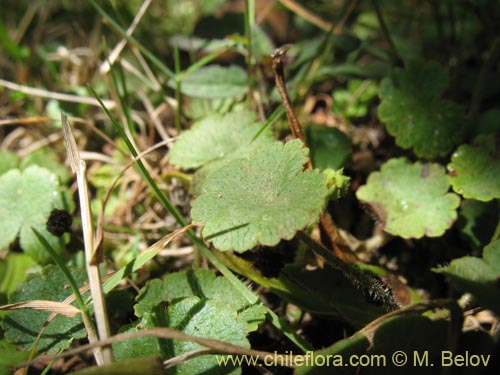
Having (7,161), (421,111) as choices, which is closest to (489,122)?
(421,111)

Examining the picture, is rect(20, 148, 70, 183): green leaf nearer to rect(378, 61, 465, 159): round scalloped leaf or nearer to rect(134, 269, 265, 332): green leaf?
rect(134, 269, 265, 332): green leaf

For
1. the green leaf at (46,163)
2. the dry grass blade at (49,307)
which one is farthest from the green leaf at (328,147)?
the green leaf at (46,163)

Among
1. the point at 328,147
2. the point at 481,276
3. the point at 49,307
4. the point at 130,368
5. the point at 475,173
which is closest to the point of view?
the point at 130,368

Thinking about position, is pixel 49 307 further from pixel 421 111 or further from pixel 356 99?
pixel 356 99

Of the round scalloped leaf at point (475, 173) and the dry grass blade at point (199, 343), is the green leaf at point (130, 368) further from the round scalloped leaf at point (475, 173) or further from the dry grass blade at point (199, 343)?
the round scalloped leaf at point (475, 173)

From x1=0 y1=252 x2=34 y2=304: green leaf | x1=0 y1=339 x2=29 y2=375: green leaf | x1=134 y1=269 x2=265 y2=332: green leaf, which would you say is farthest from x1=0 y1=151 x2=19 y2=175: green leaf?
x1=134 y1=269 x2=265 y2=332: green leaf

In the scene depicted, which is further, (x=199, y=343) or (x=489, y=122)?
(x=489, y=122)

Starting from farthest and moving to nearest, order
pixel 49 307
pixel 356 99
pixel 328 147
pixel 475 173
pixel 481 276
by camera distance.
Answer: pixel 356 99
pixel 328 147
pixel 475 173
pixel 49 307
pixel 481 276
